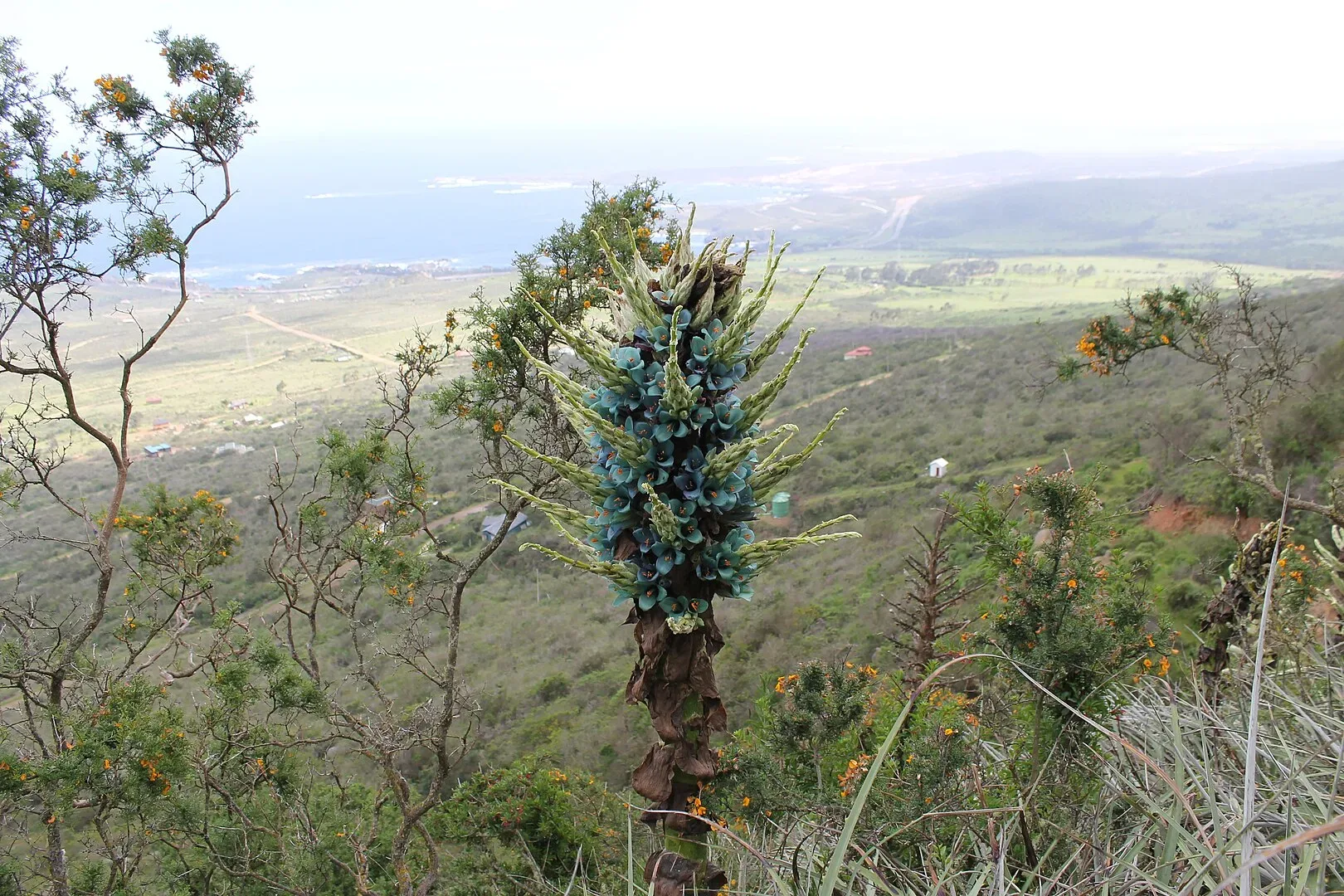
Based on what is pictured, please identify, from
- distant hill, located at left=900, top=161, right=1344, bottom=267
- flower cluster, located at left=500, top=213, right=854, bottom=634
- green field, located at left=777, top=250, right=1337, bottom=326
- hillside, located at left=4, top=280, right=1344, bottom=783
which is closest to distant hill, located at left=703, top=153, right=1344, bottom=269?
distant hill, located at left=900, top=161, right=1344, bottom=267

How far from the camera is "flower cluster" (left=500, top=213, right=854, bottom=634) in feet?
8.59

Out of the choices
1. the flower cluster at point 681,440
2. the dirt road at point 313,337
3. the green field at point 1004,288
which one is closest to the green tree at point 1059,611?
the flower cluster at point 681,440

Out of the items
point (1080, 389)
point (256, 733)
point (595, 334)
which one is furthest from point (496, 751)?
point (1080, 389)

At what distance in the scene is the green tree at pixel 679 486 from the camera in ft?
8.64

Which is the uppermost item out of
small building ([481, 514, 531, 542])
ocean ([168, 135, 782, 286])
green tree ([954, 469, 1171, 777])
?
ocean ([168, 135, 782, 286])

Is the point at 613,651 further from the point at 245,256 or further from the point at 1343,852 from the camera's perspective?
the point at 245,256

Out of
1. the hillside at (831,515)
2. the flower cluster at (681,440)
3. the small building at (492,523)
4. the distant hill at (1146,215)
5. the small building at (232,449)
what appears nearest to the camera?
the flower cluster at (681,440)

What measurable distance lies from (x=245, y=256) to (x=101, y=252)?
109798 millimetres

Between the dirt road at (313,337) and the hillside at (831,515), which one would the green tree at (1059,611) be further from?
the dirt road at (313,337)

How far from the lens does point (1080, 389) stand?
1238 inches

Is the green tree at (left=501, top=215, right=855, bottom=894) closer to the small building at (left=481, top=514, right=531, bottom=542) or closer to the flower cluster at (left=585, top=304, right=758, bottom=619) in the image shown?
the flower cluster at (left=585, top=304, right=758, bottom=619)

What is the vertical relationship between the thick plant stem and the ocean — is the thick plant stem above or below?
below

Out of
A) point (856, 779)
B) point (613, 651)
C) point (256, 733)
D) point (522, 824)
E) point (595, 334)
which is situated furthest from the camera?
point (613, 651)

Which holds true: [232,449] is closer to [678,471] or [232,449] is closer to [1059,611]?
[1059,611]
